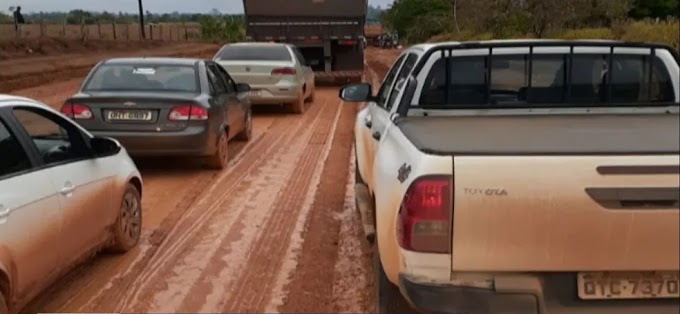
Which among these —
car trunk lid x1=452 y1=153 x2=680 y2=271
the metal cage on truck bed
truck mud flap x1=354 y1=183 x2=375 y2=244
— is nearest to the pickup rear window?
the metal cage on truck bed

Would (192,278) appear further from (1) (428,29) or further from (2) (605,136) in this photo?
(1) (428,29)

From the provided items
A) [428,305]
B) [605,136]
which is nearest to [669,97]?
[605,136]

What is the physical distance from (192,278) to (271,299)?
2.41 feet

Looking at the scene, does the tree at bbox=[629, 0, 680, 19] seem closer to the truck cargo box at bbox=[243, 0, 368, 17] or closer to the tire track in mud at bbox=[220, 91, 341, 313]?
the truck cargo box at bbox=[243, 0, 368, 17]

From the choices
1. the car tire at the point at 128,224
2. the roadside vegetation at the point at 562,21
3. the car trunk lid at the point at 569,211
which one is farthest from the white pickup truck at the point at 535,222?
the roadside vegetation at the point at 562,21

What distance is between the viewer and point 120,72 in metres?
9.80

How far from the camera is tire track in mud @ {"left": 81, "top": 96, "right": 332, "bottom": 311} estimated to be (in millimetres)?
5305

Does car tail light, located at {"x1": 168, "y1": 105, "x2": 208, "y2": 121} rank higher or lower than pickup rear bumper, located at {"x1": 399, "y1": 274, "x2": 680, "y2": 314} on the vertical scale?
higher

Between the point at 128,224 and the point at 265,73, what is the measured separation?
10.2 meters

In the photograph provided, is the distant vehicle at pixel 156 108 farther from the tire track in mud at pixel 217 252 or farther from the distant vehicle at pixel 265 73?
the distant vehicle at pixel 265 73

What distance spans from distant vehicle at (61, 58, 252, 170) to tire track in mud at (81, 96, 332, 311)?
49 centimetres

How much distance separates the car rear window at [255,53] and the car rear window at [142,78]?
6522mm

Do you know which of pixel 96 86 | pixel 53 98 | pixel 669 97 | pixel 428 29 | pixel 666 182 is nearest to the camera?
pixel 666 182

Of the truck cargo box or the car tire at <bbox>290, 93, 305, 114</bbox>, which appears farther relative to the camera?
the truck cargo box
